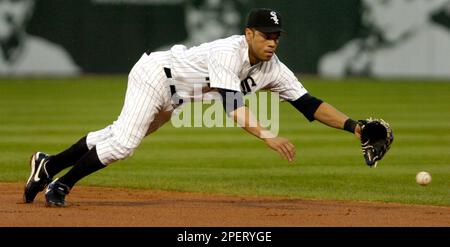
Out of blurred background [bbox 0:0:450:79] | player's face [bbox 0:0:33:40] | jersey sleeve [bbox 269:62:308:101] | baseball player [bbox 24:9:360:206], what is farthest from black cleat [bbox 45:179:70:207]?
player's face [bbox 0:0:33:40]

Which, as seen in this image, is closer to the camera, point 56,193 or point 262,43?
point 262,43

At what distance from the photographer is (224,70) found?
271 inches

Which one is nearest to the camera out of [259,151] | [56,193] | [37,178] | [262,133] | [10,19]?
[262,133]

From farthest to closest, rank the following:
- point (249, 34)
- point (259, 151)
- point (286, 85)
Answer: point (259, 151), point (286, 85), point (249, 34)

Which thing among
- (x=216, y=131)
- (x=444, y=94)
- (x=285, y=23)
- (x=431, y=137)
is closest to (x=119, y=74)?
(x=285, y=23)

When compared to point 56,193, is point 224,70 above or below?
above

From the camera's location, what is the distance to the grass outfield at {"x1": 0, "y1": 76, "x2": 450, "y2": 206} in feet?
30.8

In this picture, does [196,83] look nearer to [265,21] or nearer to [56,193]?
[265,21]

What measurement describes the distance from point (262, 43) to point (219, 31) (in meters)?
17.5

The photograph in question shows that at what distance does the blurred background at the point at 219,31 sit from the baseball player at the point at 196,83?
17.0 metres

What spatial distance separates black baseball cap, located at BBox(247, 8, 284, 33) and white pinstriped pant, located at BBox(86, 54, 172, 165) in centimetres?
80

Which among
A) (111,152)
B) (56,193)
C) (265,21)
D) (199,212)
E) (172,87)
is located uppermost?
(265,21)

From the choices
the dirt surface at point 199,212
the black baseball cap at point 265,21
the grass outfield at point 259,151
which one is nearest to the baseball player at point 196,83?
the black baseball cap at point 265,21

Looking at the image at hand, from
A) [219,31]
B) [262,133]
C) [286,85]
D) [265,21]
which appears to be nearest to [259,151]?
[286,85]
